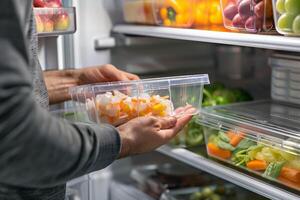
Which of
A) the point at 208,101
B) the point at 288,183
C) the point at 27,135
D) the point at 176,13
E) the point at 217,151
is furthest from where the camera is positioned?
the point at 208,101

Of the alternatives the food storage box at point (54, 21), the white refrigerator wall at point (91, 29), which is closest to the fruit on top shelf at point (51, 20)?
the food storage box at point (54, 21)

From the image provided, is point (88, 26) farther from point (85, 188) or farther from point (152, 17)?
point (85, 188)

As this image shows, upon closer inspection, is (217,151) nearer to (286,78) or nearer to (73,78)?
(286,78)

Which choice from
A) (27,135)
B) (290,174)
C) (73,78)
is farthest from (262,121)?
(27,135)

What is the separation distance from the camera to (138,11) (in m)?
1.86

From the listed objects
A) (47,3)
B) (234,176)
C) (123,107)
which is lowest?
(234,176)

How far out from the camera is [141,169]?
6.93 ft

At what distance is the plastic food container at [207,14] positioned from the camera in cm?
164

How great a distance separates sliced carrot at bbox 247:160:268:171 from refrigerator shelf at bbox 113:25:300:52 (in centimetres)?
32

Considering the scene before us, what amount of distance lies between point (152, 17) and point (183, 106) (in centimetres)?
50

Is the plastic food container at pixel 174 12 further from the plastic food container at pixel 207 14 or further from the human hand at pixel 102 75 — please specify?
the human hand at pixel 102 75

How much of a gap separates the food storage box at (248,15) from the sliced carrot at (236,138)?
0.30m

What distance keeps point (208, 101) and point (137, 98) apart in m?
0.58

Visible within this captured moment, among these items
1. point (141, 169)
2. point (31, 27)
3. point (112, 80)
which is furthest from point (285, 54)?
point (31, 27)
